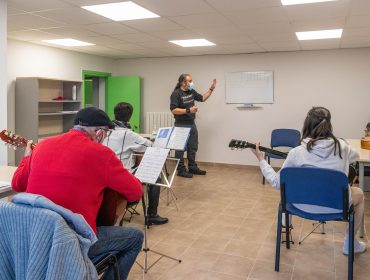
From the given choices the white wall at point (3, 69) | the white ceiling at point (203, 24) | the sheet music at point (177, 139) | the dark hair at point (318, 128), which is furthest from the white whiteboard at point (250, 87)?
the white wall at point (3, 69)

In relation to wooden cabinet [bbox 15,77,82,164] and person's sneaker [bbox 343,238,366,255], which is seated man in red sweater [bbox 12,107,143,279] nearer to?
person's sneaker [bbox 343,238,366,255]

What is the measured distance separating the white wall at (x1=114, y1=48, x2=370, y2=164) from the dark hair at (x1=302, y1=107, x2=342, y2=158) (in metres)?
4.07

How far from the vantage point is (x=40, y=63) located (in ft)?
20.1

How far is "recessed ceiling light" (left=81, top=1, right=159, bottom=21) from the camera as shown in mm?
3693

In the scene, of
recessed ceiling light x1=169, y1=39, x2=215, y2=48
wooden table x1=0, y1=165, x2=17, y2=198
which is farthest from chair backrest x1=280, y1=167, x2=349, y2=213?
recessed ceiling light x1=169, y1=39, x2=215, y2=48

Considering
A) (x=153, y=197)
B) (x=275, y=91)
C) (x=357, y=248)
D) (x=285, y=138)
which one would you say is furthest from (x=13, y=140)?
(x=275, y=91)

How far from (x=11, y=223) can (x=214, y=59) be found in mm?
6032

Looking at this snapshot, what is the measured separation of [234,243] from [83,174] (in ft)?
6.50

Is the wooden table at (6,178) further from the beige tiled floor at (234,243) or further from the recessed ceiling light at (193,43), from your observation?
the recessed ceiling light at (193,43)

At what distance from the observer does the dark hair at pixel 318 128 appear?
103 inches

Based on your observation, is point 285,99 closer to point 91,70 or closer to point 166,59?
point 166,59

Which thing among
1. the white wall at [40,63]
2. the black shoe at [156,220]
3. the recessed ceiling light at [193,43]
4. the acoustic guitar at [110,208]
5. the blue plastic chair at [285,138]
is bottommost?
the black shoe at [156,220]

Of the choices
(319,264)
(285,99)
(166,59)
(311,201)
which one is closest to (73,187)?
(311,201)

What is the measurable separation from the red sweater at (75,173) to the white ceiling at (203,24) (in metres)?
2.12
